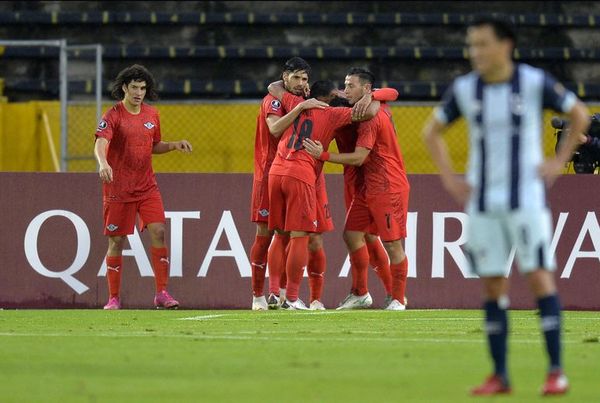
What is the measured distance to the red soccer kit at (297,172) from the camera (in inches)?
516

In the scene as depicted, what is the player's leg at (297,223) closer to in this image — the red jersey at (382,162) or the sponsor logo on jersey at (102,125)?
the red jersey at (382,162)

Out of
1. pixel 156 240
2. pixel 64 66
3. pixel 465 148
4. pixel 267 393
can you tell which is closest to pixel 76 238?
pixel 156 240

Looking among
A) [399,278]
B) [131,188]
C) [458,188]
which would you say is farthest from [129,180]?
[458,188]

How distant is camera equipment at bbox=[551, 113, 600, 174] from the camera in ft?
47.6

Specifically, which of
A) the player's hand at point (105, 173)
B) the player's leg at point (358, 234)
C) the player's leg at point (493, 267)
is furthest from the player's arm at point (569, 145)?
the player's hand at point (105, 173)

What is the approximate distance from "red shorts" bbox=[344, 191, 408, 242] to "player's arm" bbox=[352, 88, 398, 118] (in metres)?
0.80

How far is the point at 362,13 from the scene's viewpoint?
2106 cm

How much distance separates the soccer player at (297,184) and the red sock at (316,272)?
1.23 feet

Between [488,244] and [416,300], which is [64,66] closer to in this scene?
[416,300]

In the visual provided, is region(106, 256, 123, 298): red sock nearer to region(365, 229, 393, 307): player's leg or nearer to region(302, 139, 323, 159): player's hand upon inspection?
region(302, 139, 323, 159): player's hand

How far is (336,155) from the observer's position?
523 inches

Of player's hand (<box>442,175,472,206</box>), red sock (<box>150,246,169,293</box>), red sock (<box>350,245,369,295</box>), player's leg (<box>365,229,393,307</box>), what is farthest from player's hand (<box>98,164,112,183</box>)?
player's hand (<box>442,175,472,206</box>)

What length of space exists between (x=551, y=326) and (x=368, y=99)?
6.96 metres

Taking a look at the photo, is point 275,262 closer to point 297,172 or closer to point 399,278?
point 297,172
